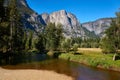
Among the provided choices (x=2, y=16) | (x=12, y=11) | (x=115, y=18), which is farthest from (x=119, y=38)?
(x=12, y=11)

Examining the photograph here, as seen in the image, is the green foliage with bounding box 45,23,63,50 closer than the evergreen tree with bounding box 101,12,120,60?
No

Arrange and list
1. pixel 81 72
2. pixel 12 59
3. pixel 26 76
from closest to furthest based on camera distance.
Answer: pixel 26 76 < pixel 81 72 < pixel 12 59

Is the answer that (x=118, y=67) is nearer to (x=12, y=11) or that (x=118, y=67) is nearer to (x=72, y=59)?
(x=72, y=59)

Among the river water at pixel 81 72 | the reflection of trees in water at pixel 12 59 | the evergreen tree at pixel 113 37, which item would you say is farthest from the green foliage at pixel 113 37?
the reflection of trees in water at pixel 12 59

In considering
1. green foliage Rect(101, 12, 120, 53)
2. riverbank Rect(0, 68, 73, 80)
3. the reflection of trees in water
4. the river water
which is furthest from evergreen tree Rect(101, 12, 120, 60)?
riverbank Rect(0, 68, 73, 80)

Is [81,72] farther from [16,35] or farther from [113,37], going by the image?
[16,35]

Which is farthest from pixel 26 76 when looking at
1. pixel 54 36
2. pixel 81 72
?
pixel 54 36

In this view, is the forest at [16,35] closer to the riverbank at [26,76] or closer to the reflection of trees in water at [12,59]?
the reflection of trees in water at [12,59]

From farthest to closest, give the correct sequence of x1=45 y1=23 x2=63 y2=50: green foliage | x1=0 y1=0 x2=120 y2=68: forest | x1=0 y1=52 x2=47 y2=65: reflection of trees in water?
x1=45 y1=23 x2=63 y2=50: green foliage
x1=0 y1=0 x2=120 y2=68: forest
x1=0 y1=52 x2=47 y2=65: reflection of trees in water

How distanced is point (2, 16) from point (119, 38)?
3567 centimetres

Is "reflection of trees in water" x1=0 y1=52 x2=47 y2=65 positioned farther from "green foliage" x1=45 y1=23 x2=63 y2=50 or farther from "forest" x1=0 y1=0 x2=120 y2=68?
"green foliage" x1=45 y1=23 x2=63 y2=50

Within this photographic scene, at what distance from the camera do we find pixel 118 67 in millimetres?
51594

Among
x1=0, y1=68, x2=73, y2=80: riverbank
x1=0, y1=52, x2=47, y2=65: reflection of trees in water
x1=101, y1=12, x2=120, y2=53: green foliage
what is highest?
x1=101, y1=12, x2=120, y2=53: green foliage

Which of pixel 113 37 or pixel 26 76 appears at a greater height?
pixel 113 37
